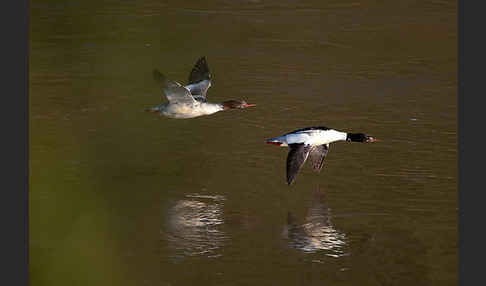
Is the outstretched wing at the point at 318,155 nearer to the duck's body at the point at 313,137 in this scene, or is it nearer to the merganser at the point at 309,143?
the merganser at the point at 309,143

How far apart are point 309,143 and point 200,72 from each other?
2696 millimetres

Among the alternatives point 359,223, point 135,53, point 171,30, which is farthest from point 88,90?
point 359,223

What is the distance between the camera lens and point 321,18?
1867 centimetres

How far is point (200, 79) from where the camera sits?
1295 centimetres

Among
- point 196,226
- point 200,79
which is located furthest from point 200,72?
point 196,226

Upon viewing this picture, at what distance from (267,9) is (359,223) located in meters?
10.3

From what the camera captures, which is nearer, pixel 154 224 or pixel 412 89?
pixel 154 224

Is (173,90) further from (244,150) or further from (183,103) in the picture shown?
(244,150)

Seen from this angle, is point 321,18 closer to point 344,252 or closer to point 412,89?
point 412,89

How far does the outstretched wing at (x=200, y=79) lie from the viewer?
1266 cm

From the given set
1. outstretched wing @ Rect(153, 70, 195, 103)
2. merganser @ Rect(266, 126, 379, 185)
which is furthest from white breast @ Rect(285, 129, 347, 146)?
outstretched wing @ Rect(153, 70, 195, 103)

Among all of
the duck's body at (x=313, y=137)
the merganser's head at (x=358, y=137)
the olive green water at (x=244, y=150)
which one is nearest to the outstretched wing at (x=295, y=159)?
the duck's body at (x=313, y=137)

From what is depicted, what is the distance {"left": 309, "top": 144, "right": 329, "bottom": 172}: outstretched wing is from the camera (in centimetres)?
1112

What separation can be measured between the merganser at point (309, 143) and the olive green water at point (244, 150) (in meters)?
0.25
